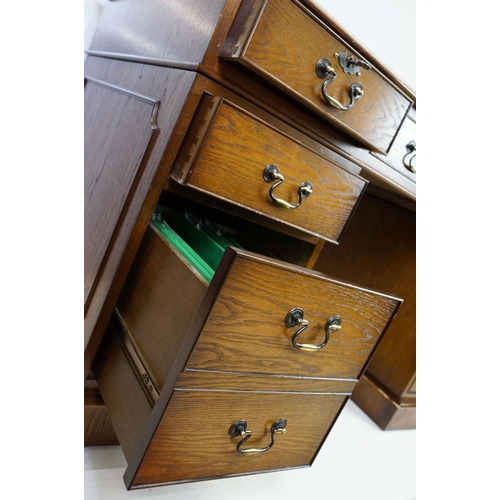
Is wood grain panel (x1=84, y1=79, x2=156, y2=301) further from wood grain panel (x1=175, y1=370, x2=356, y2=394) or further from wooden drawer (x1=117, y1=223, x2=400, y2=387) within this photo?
wood grain panel (x1=175, y1=370, x2=356, y2=394)

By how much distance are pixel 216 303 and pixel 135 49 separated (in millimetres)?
514

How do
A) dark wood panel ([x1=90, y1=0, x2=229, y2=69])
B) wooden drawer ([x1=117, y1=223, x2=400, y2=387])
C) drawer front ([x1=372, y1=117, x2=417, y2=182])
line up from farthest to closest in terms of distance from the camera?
drawer front ([x1=372, y1=117, x2=417, y2=182]) → dark wood panel ([x1=90, y1=0, x2=229, y2=69]) → wooden drawer ([x1=117, y1=223, x2=400, y2=387])

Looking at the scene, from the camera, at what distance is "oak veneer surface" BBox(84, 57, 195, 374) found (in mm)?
649

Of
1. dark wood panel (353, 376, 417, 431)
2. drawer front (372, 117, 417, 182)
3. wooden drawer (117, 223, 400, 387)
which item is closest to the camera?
wooden drawer (117, 223, 400, 387)

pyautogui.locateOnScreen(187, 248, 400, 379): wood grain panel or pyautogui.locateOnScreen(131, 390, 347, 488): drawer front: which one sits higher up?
pyautogui.locateOnScreen(187, 248, 400, 379): wood grain panel

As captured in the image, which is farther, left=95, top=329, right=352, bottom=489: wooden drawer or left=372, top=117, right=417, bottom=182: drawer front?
left=372, top=117, right=417, bottom=182: drawer front

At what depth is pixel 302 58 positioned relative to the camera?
630 mm

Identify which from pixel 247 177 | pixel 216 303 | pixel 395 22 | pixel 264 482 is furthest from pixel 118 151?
pixel 395 22

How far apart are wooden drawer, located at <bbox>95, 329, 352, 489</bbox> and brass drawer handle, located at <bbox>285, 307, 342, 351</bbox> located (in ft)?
0.20

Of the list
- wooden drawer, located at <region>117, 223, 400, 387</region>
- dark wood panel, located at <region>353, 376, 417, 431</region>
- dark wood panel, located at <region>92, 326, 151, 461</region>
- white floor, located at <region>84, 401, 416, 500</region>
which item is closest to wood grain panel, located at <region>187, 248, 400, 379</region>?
wooden drawer, located at <region>117, 223, 400, 387</region>

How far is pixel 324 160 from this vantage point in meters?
0.74

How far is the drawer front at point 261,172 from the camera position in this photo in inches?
24.2

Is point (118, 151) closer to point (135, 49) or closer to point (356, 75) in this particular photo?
point (135, 49)

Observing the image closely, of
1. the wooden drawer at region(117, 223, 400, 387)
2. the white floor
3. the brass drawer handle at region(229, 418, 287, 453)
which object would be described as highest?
the wooden drawer at region(117, 223, 400, 387)
